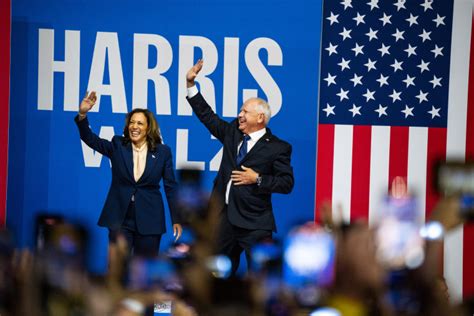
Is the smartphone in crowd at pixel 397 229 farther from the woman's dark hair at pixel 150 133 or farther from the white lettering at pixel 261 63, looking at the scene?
the white lettering at pixel 261 63

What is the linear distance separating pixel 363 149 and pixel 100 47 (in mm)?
2075

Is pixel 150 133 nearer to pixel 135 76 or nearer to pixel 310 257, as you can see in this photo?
pixel 135 76

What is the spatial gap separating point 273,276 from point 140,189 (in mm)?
3740

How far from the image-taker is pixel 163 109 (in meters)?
5.47

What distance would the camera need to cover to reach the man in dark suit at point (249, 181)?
473 cm

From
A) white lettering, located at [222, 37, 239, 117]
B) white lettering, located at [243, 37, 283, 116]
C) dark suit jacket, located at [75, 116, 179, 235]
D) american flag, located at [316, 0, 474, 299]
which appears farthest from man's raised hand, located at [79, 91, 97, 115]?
american flag, located at [316, 0, 474, 299]

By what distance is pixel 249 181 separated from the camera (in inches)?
185

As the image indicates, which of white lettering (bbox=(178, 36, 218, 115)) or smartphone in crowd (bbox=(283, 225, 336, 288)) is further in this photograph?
white lettering (bbox=(178, 36, 218, 115))

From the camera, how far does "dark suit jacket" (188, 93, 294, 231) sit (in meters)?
4.73

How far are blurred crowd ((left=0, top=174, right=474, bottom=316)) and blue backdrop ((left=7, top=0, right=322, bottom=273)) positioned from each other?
14.1ft

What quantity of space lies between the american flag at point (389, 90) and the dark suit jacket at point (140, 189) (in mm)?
1295

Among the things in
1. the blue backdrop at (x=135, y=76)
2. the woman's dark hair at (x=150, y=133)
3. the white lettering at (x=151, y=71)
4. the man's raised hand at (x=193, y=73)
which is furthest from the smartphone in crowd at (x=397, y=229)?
the white lettering at (x=151, y=71)

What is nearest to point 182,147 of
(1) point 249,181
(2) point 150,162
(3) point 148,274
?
(2) point 150,162

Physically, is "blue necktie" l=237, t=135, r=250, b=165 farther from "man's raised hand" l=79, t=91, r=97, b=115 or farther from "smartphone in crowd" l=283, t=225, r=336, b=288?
"smartphone in crowd" l=283, t=225, r=336, b=288
